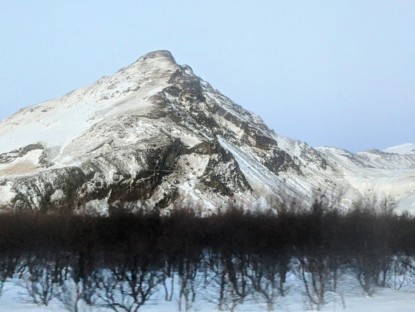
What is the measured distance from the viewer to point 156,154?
177ft

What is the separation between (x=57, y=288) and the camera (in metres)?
12.7

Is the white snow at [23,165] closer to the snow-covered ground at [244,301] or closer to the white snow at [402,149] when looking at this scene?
the snow-covered ground at [244,301]

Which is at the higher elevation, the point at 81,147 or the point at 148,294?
the point at 81,147

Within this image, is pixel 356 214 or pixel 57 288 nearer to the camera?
pixel 57 288

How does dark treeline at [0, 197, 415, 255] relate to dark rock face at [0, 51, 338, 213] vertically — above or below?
below

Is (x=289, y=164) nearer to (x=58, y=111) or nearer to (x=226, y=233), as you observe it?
(x=58, y=111)

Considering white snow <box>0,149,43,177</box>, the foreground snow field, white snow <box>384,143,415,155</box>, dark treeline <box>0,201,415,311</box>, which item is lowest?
the foreground snow field

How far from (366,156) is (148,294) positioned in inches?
4530

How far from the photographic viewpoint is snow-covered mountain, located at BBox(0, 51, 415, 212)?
4844 cm

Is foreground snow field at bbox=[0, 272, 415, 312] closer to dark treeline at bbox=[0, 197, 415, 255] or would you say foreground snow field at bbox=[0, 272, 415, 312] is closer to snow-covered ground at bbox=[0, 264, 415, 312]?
snow-covered ground at bbox=[0, 264, 415, 312]

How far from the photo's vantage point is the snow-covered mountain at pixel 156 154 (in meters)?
48.4

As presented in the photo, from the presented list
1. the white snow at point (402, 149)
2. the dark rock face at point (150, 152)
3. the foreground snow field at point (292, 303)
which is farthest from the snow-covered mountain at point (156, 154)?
the white snow at point (402, 149)

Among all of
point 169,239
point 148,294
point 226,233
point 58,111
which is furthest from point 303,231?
point 58,111

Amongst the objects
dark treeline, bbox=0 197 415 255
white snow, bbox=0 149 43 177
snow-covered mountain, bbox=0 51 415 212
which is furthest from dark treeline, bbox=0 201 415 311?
white snow, bbox=0 149 43 177
